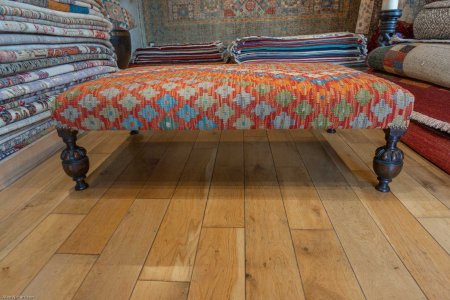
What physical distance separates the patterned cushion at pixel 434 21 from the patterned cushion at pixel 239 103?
1129 mm

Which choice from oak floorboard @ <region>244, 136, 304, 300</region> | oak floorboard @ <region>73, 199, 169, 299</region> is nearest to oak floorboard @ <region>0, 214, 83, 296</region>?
oak floorboard @ <region>73, 199, 169, 299</region>

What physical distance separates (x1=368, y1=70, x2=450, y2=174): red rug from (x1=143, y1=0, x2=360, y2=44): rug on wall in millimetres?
1011

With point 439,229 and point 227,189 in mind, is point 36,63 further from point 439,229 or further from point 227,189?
point 439,229

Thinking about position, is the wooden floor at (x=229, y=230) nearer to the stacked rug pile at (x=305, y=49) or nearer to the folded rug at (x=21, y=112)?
the folded rug at (x=21, y=112)

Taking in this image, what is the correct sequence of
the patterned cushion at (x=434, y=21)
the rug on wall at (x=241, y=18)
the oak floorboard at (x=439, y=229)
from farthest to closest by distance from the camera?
1. the rug on wall at (x=241, y=18)
2. the patterned cushion at (x=434, y=21)
3. the oak floorboard at (x=439, y=229)

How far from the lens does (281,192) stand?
881mm

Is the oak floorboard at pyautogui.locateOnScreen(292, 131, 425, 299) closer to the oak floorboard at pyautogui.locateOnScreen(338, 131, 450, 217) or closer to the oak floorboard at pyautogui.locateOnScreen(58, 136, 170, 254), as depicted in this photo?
the oak floorboard at pyautogui.locateOnScreen(338, 131, 450, 217)

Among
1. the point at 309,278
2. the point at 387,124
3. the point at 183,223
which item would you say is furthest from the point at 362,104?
the point at 183,223

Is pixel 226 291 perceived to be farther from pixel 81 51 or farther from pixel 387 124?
pixel 81 51

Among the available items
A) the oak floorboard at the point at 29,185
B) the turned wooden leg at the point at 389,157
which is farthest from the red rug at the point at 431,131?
the oak floorboard at the point at 29,185

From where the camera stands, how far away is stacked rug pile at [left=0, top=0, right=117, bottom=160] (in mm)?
977

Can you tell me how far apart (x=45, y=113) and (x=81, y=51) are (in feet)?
1.31

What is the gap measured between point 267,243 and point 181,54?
5.38 feet

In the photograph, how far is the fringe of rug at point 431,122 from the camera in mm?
1060
